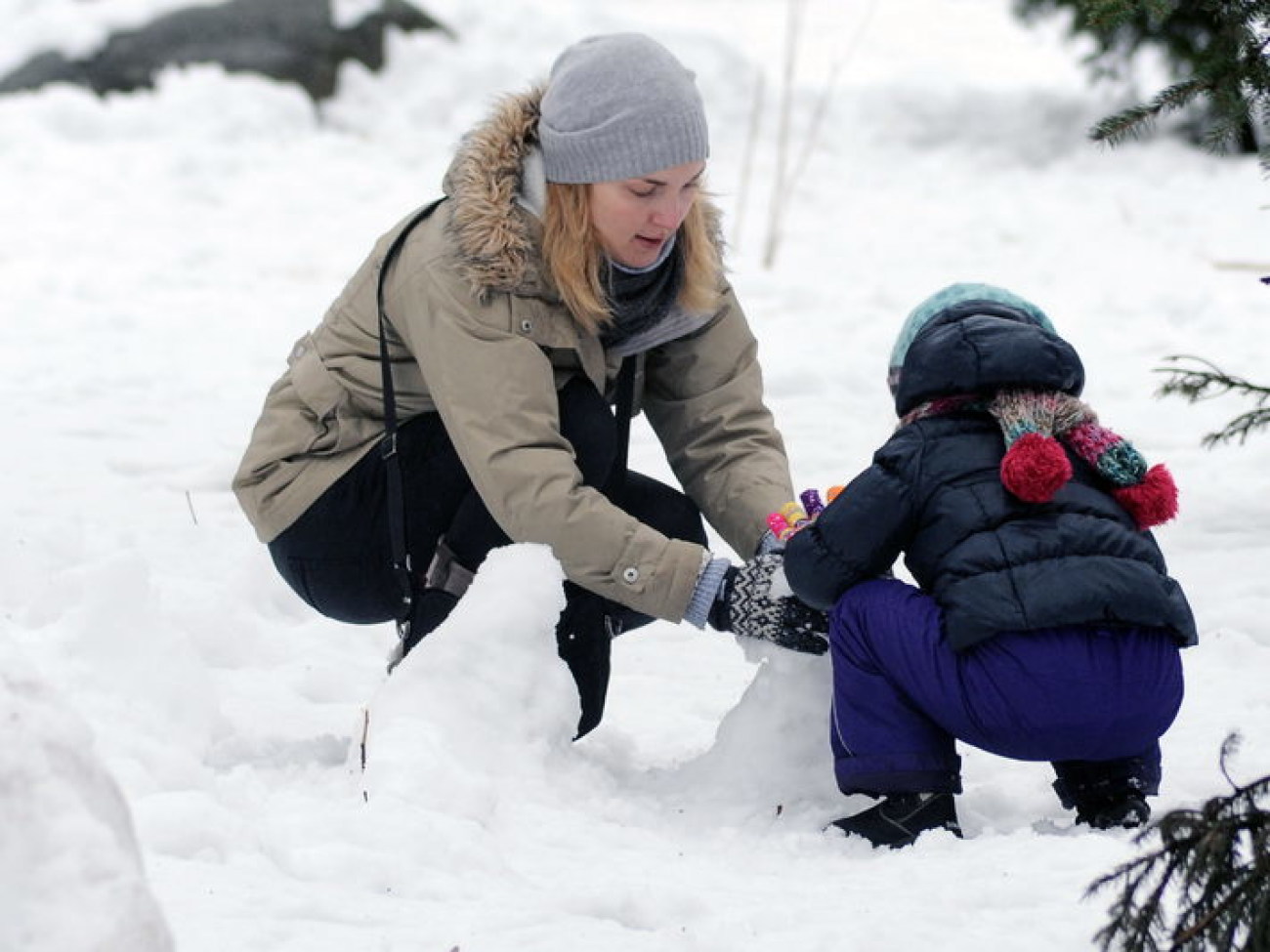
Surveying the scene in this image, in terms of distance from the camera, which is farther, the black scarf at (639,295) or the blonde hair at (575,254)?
the black scarf at (639,295)

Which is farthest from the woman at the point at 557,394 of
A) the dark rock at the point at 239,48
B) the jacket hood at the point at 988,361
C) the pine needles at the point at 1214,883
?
the dark rock at the point at 239,48

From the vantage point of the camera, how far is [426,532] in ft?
10.0

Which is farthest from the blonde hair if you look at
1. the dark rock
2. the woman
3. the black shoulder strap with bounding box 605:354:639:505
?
the dark rock

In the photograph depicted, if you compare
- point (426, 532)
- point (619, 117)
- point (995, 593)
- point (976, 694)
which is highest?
point (619, 117)

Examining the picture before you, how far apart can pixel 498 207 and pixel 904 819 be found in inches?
47.7

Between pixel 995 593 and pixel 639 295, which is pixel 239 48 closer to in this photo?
pixel 639 295

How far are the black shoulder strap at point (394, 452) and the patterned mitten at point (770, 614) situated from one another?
64 centimetres

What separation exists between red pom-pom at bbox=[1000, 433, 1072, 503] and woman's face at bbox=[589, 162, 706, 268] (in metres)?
0.79

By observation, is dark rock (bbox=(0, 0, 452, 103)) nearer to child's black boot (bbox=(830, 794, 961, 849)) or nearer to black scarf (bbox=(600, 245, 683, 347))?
black scarf (bbox=(600, 245, 683, 347))

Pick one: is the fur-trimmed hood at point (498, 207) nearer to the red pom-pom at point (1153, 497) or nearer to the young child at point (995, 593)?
the young child at point (995, 593)

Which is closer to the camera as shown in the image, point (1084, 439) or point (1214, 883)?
point (1214, 883)

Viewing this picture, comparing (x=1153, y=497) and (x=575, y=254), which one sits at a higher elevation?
(x=575, y=254)

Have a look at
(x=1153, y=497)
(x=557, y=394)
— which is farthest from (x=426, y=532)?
(x=1153, y=497)

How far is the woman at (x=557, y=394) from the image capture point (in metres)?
2.70
